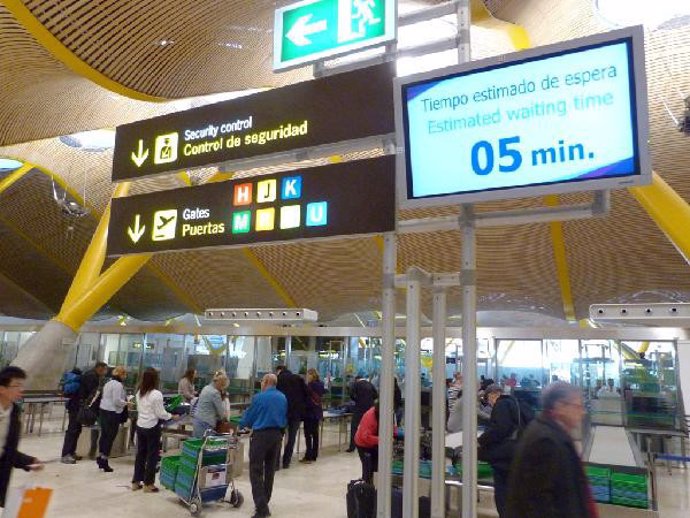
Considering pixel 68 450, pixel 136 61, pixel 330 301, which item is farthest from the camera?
pixel 330 301

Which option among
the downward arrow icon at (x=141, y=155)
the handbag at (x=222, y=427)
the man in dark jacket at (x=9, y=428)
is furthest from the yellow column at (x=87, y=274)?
the man in dark jacket at (x=9, y=428)

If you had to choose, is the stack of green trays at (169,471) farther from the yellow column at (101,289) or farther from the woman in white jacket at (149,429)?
the yellow column at (101,289)

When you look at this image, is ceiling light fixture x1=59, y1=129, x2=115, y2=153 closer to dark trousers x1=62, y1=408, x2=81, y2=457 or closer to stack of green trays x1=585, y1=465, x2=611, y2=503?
dark trousers x1=62, y1=408, x2=81, y2=457

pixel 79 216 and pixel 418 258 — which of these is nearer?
pixel 418 258

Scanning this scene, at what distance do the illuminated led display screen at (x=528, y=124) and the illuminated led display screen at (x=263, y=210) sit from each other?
25 centimetres

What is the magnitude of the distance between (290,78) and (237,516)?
383 inches

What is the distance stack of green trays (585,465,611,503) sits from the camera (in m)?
6.45

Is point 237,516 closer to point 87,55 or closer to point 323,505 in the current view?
point 323,505

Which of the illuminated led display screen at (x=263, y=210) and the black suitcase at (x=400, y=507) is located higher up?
the illuminated led display screen at (x=263, y=210)

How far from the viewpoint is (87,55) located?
7.46 metres

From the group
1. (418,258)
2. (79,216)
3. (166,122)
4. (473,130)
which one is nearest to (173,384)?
(79,216)

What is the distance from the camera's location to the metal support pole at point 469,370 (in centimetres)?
297

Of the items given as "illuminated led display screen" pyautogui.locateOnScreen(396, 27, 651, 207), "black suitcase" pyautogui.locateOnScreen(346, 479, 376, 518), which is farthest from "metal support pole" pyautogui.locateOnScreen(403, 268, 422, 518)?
"black suitcase" pyautogui.locateOnScreen(346, 479, 376, 518)

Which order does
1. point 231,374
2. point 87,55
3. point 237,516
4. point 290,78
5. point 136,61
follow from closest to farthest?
1. point 237,516
2. point 87,55
3. point 136,61
4. point 290,78
5. point 231,374
